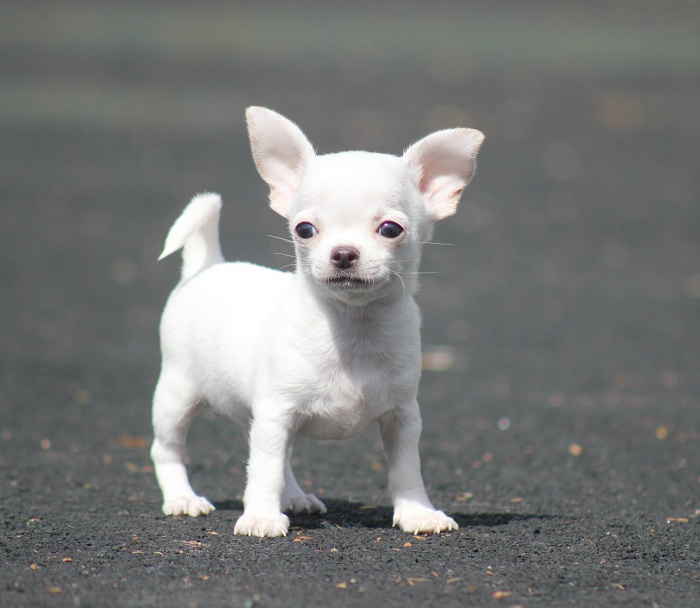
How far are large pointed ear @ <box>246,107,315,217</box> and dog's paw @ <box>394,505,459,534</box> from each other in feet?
4.18

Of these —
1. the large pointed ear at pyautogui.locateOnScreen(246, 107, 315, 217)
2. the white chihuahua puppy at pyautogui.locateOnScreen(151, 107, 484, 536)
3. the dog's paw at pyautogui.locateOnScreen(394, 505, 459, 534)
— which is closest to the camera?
the white chihuahua puppy at pyautogui.locateOnScreen(151, 107, 484, 536)

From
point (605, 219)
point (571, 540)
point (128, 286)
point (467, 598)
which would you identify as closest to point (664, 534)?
point (571, 540)

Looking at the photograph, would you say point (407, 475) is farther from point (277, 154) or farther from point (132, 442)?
point (132, 442)

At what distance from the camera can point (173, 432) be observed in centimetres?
518

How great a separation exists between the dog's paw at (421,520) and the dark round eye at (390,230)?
1.12 m

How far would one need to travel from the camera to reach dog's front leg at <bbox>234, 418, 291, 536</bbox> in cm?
452

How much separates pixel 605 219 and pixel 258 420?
8713 millimetres

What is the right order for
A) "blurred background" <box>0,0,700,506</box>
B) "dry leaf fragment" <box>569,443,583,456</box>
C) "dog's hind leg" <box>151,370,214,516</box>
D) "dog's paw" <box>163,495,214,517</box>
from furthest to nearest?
"blurred background" <box>0,0,700,506</box>, "dry leaf fragment" <box>569,443,583,456</box>, "dog's hind leg" <box>151,370,214,516</box>, "dog's paw" <box>163,495,214,517</box>

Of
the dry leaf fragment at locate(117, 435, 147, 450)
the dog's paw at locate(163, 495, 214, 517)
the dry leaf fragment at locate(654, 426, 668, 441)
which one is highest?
the dry leaf fragment at locate(654, 426, 668, 441)

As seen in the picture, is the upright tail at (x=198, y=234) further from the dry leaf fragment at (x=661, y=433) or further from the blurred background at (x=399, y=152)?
the dry leaf fragment at (x=661, y=433)

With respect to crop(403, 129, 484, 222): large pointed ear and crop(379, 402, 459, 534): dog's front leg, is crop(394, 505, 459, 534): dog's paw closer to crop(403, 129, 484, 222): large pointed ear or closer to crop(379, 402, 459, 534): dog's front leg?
crop(379, 402, 459, 534): dog's front leg

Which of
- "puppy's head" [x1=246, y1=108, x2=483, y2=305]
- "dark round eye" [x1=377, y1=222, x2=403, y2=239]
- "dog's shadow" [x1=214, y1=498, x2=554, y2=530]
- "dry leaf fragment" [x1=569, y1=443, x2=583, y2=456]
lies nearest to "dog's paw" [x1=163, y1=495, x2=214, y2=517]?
"dog's shadow" [x1=214, y1=498, x2=554, y2=530]

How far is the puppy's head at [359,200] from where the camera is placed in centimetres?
418

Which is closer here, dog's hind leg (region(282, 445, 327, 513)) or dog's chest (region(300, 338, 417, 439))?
dog's chest (region(300, 338, 417, 439))
